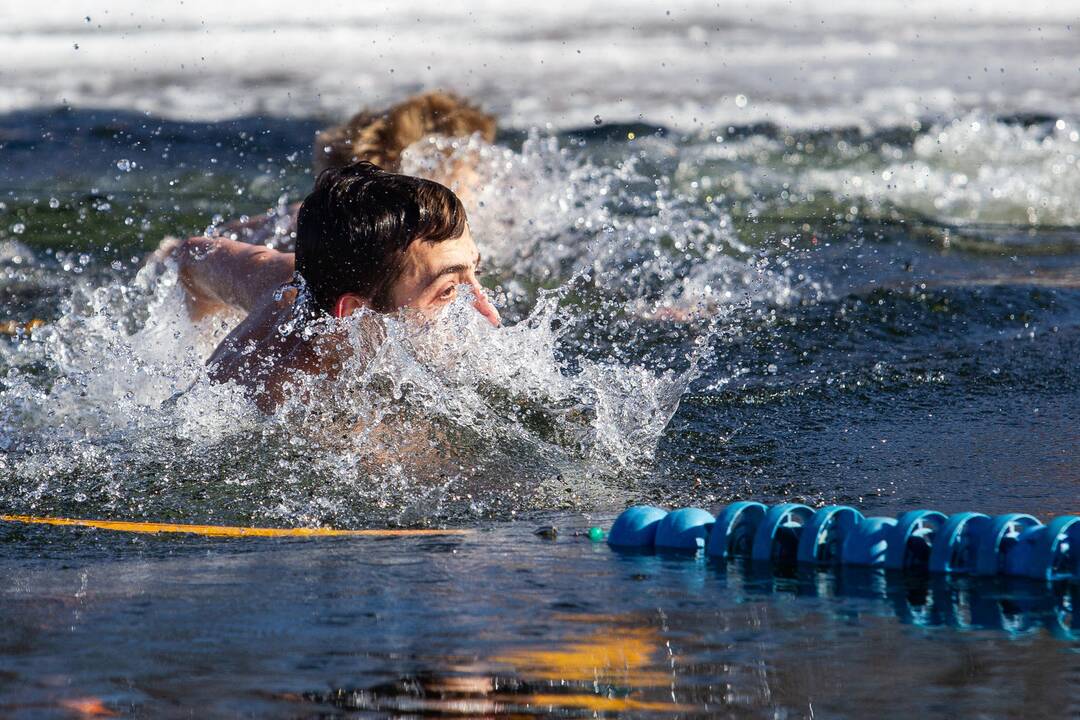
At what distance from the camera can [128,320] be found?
25.0ft

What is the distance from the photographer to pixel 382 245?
5.08m

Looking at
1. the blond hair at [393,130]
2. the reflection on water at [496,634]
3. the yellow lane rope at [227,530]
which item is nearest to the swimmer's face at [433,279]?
the yellow lane rope at [227,530]

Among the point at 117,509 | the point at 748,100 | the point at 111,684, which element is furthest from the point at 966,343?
the point at 748,100

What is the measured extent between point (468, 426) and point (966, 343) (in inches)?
109

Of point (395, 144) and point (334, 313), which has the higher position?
point (395, 144)

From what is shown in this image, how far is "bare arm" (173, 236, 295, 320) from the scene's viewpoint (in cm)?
594

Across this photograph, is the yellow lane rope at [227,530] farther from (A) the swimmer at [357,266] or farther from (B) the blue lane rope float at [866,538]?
(A) the swimmer at [357,266]

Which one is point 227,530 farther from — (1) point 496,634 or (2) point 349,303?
(1) point 496,634

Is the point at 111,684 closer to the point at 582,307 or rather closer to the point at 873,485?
the point at 873,485

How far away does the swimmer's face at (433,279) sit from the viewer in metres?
5.14

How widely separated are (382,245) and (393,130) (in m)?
2.88

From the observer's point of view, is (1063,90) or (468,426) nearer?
(468,426)

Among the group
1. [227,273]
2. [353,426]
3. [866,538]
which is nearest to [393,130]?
[227,273]

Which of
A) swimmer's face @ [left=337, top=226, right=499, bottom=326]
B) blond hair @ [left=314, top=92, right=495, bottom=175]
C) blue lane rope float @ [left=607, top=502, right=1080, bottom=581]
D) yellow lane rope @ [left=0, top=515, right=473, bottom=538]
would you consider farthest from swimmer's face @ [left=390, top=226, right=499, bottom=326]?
blond hair @ [left=314, top=92, right=495, bottom=175]
